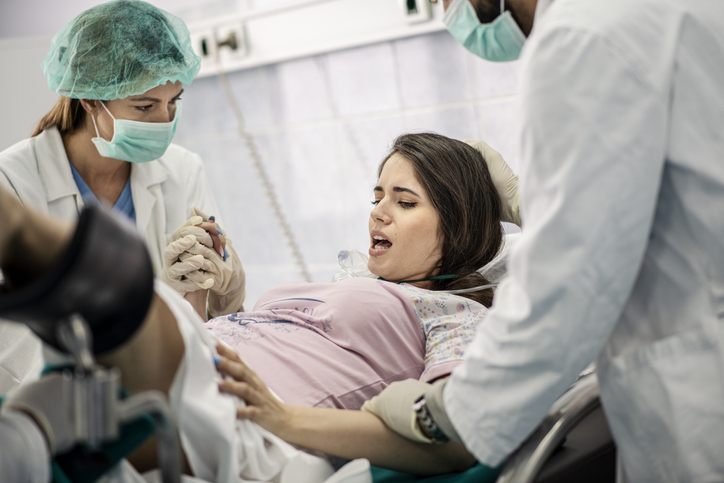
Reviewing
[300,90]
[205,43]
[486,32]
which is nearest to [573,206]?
[486,32]

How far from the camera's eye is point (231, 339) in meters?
1.53

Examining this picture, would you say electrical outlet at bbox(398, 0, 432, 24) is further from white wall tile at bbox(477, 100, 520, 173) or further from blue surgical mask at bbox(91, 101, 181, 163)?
blue surgical mask at bbox(91, 101, 181, 163)

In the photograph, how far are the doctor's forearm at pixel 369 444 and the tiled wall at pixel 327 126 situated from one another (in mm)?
1630

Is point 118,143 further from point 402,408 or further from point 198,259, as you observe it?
point 402,408

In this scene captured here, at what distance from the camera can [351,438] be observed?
49.0 inches

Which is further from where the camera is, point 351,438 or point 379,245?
point 379,245

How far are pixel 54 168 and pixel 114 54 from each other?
45 cm

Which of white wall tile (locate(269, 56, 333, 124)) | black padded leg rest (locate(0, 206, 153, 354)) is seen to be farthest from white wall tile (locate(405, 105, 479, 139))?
black padded leg rest (locate(0, 206, 153, 354))

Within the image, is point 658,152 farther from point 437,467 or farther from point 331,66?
point 331,66

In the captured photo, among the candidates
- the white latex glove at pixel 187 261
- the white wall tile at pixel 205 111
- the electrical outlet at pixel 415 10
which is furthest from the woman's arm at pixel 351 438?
the white wall tile at pixel 205 111

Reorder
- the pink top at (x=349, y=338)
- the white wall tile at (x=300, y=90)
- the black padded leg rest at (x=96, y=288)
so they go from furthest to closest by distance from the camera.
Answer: the white wall tile at (x=300, y=90) → the pink top at (x=349, y=338) → the black padded leg rest at (x=96, y=288)

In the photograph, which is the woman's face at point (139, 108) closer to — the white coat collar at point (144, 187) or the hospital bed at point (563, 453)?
the white coat collar at point (144, 187)

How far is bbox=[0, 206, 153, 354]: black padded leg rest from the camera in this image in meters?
0.69

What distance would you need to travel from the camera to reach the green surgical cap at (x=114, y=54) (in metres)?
1.91
